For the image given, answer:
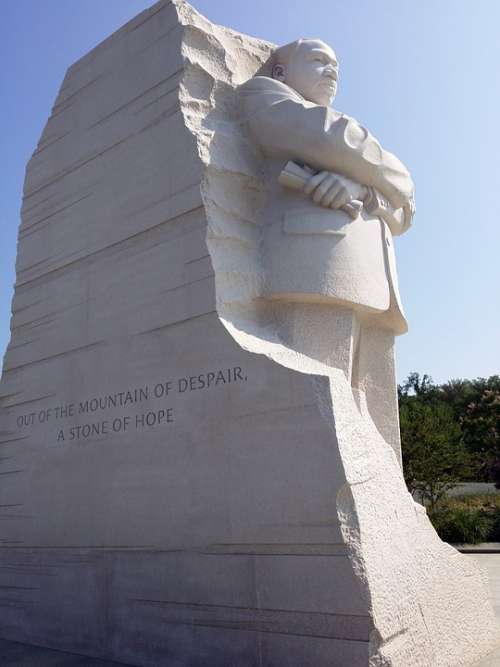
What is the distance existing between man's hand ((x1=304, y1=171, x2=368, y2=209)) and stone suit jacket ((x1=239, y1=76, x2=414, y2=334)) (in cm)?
7

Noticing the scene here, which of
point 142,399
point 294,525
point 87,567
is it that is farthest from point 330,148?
point 87,567

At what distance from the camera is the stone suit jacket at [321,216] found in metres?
4.79

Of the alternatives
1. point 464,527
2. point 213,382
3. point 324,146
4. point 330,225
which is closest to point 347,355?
point 330,225

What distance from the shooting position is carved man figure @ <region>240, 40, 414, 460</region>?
4.80 m

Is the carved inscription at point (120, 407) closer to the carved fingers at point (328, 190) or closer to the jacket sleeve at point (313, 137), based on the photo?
the carved fingers at point (328, 190)

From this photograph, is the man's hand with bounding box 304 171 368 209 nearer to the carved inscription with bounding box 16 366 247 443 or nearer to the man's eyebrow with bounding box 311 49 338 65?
the man's eyebrow with bounding box 311 49 338 65

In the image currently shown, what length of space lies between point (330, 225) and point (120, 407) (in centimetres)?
203

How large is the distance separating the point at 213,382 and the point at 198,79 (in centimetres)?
241

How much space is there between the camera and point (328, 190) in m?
4.87

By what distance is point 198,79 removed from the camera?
5.25 metres

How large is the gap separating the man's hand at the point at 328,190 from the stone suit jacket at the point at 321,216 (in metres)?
0.07

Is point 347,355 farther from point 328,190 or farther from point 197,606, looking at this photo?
point 197,606

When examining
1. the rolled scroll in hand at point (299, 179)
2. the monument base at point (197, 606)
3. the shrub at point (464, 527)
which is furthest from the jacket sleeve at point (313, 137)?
the shrub at point (464, 527)

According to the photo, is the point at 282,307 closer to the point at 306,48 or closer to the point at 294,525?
the point at 294,525
